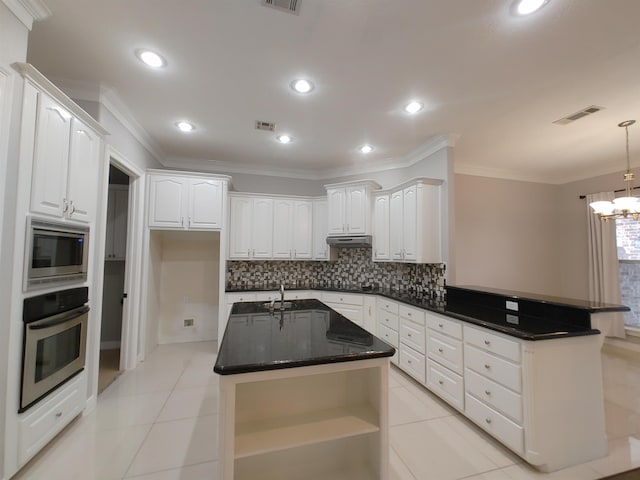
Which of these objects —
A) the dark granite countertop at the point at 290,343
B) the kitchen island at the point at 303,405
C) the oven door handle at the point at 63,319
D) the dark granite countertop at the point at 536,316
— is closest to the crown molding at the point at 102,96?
the oven door handle at the point at 63,319

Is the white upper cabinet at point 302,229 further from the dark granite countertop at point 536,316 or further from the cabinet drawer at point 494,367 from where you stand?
the cabinet drawer at point 494,367

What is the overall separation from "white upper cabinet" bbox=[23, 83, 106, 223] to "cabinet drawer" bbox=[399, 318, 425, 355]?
128 inches

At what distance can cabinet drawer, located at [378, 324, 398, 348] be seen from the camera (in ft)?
11.3

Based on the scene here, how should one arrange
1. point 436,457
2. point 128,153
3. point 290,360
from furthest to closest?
1. point 128,153
2. point 436,457
3. point 290,360

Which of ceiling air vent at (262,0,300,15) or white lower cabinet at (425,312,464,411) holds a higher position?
ceiling air vent at (262,0,300,15)

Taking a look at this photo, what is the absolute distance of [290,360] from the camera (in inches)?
52.0

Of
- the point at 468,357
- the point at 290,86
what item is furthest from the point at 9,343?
the point at 468,357

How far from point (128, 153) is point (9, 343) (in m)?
2.16

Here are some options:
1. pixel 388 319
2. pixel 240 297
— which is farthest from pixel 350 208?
pixel 240 297

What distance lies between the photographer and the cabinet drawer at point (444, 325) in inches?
96.2

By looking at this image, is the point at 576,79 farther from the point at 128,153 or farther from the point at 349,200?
the point at 128,153

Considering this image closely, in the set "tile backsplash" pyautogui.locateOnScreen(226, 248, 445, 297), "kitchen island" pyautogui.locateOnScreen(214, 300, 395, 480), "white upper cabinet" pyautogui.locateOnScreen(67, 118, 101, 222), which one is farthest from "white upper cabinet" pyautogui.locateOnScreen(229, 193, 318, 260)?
"kitchen island" pyautogui.locateOnScreen(214, 300, 395, 480)

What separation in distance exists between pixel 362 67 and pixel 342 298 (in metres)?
2.97

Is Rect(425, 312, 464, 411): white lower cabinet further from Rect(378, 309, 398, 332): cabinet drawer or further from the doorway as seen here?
the doorway
